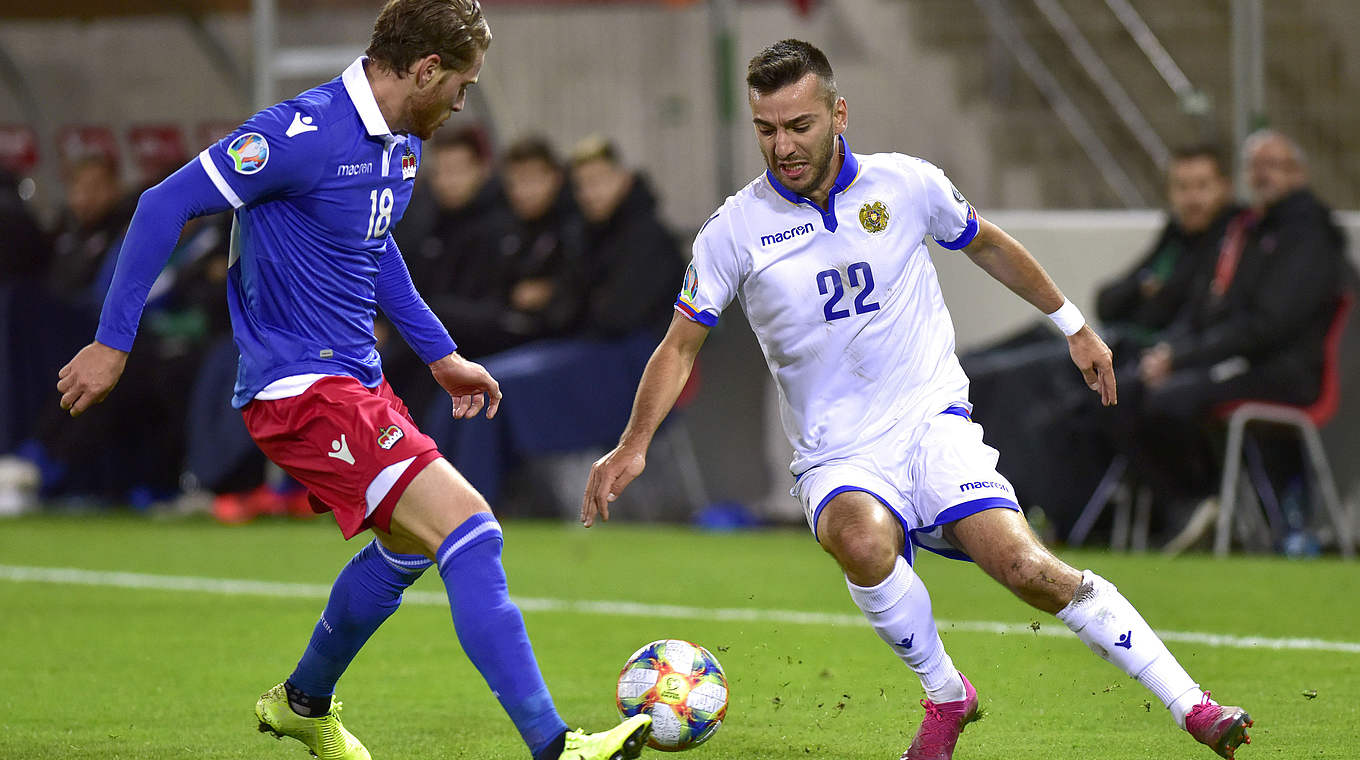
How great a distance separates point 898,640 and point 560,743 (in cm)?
100

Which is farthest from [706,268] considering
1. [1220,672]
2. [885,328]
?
[1220,672]

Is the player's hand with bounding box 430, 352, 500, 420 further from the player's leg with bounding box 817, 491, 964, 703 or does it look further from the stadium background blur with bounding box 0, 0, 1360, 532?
the stadium background blur with bounding box 0, 0, 1360, 532

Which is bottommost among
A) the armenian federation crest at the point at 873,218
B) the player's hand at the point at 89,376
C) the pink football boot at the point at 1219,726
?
the pink football boot at the point at 1219,726

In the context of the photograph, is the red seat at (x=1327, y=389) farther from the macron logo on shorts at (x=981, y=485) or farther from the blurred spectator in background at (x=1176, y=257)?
the macron logo on shorts at (x=981, y=485)

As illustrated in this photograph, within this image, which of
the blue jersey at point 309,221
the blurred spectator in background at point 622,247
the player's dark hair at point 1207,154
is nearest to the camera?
the blue jersey at point 309,221

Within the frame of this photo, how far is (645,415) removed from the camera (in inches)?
193

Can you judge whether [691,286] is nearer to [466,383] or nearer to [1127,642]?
[466,383]

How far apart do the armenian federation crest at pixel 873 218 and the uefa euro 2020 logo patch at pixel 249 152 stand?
1.54m

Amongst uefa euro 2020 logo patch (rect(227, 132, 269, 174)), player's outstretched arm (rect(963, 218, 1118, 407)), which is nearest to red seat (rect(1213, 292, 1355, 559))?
player's outstretched arm (rect(963, 218, 1118, 407))

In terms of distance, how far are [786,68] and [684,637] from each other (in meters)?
3.08

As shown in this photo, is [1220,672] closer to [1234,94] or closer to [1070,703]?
[1070,703]

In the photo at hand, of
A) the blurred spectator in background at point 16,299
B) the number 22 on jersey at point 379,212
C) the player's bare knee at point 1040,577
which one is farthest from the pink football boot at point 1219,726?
the blurred spectator in background at point 16,299

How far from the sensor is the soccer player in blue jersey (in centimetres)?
453

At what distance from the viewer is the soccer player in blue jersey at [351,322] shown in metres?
4.53
